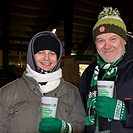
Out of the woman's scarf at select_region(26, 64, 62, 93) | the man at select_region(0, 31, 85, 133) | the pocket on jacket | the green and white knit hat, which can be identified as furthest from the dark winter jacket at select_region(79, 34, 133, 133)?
the pocket on jacket

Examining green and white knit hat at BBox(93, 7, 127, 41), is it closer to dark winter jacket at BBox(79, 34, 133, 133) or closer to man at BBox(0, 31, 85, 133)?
dark winter jacket at BBox(79, 34, 133, 133)

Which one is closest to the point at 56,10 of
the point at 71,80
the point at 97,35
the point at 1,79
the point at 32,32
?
the point at 32,32

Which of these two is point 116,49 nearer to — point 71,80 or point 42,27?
point 71,80

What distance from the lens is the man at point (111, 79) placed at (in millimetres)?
1658

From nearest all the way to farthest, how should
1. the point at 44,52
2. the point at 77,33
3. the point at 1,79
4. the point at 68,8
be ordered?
the point at 44,52 < the point at 1,79 < the point at 68,8 < the point at 77,33

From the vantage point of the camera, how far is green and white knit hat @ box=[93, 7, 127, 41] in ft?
6.21

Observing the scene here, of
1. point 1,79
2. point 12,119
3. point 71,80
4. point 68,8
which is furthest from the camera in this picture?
point 68,8

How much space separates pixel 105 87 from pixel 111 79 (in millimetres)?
246

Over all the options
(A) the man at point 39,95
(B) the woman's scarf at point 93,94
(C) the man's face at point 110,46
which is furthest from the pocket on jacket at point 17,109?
(C) the man's face at point 110,46

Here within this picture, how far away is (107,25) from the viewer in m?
1.91

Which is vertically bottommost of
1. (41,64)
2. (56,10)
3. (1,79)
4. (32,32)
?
(1,79)

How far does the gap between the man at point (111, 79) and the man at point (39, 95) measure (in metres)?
0.10

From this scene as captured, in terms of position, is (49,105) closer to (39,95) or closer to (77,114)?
(39,95)

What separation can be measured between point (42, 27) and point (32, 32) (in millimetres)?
494
